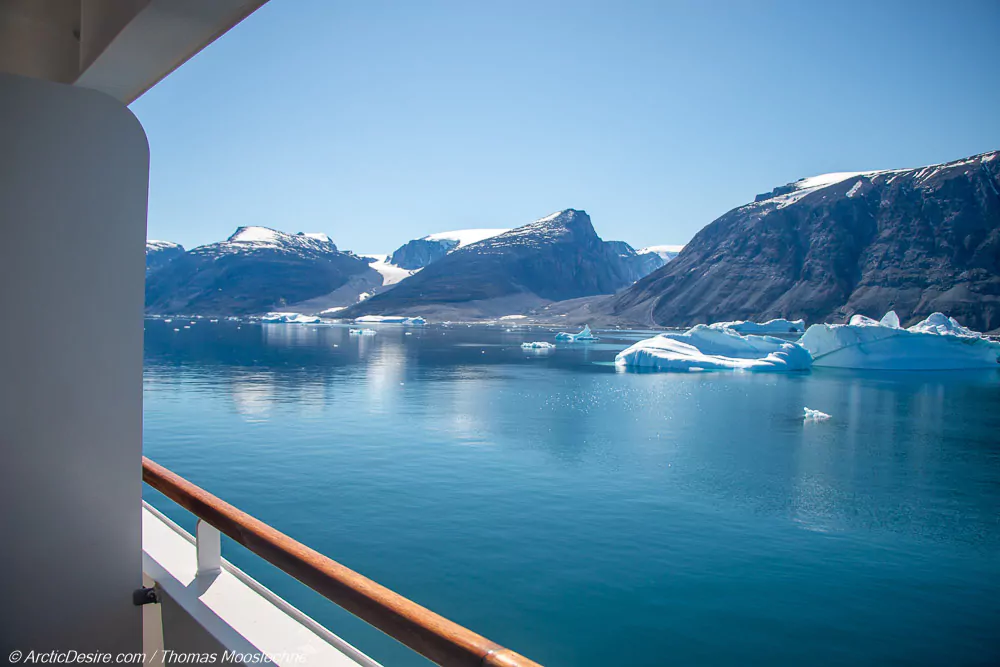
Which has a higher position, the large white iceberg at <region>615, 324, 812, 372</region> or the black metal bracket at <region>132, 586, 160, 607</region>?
the black metal bracket at <region>132, 586, 160, 607</region>

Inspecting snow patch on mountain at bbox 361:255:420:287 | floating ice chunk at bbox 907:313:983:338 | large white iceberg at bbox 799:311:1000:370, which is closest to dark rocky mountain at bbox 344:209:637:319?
snow patch on mountain at bbox 361:255:420:287

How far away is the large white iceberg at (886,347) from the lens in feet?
91.0

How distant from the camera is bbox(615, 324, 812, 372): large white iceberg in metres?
26.5

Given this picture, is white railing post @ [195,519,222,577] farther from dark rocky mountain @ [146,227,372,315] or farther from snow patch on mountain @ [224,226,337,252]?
snow patch on mountain @ [224,226,337,252]

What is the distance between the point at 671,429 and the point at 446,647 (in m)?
12.6

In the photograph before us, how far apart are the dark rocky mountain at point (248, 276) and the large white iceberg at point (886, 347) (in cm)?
10912

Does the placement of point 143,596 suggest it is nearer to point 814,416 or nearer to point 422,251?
point 814,416

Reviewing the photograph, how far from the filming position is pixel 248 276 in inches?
5246

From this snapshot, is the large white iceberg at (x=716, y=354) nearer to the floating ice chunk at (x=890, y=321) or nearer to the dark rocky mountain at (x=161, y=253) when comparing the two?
the floating ice chunk at (x=890, y=321)

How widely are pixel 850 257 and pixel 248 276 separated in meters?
107

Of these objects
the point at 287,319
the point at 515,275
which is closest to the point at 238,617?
the point at 287,319

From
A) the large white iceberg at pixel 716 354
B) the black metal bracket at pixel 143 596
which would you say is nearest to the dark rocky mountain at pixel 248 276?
the large white iceberg at pixel 716 354

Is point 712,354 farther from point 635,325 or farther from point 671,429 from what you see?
point 635,325

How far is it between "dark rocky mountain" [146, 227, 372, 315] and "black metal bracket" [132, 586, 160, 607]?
12626 centimetres
